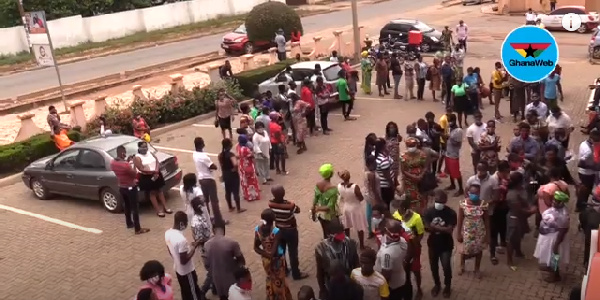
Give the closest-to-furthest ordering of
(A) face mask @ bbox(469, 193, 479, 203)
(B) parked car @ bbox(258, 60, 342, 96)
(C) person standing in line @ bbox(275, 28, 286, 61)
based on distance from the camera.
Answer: (A) face mask @ bbox(469, 193, 479, 203), (B) parked car @ bbox(258, 60, 342, 96), (C) person standing in line @ bbox(275, 28, 286, 61)

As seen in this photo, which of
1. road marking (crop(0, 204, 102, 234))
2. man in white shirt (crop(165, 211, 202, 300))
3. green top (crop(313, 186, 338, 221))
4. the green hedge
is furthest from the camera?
the green hedge

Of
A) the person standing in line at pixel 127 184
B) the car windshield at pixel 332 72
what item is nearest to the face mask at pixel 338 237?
the person standing in line at pixel 127 184

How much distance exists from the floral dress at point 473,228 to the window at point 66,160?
7.71 meters

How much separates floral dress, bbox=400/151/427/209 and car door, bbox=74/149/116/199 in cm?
539

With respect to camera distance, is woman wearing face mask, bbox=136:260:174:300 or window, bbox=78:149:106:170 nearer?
woman wearing face mask, bbox=136:260:174:300

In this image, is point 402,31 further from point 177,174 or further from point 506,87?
point 177,174

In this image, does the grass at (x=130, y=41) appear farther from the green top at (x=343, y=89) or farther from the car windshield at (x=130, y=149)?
the car windshield at (x=130, y=149)

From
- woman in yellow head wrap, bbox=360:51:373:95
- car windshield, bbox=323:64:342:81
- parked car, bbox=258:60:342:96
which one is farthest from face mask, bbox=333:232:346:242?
woman in yellow head wrap, bbox=360:51:373:95

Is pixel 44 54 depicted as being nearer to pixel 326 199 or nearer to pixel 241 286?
pixel 326 199

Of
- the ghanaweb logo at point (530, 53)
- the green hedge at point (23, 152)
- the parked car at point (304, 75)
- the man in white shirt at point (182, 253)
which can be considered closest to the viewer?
the man in white shirt at point (182, 253)

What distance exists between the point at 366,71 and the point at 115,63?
15.8 m

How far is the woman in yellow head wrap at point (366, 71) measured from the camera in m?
18.9

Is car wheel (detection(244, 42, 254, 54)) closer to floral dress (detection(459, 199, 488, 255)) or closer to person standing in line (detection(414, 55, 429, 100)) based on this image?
person standing in line (detection(414, 55, 429, 100))

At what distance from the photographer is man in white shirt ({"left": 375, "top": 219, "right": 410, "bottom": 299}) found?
22.3 feet
